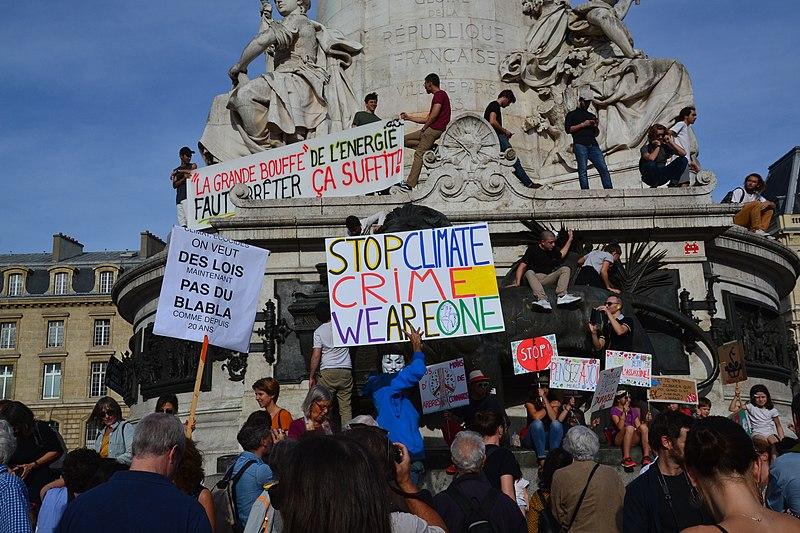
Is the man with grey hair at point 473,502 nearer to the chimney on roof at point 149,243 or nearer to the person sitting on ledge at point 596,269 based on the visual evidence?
the person sitting on ledge at point 596,269

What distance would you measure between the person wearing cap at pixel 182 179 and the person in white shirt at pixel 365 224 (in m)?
5.36

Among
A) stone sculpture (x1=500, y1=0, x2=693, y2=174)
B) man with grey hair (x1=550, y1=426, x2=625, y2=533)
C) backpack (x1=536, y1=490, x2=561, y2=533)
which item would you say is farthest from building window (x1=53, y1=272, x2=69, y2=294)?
man with grey hair (x1=550, y1=426, x2=625, y2=533)

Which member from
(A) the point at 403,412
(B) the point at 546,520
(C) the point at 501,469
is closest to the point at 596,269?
(A) the point at 403,412

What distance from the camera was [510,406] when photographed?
544 inches

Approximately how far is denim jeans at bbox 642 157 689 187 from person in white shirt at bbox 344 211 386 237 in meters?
4.88

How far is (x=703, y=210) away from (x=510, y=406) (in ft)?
14.0

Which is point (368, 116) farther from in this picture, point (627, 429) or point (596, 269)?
point (627, 429)

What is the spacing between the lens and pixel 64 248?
72750mm

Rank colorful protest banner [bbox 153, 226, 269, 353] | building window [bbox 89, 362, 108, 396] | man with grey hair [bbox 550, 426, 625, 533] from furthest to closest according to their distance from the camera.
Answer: building window [bbox 89, 362, 108, 396], colorful protest banner [bbox 153, 226, 269, 353], man with grey hair [bbox 550, 426, 625, 533]

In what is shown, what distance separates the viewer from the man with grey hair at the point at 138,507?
167 inches

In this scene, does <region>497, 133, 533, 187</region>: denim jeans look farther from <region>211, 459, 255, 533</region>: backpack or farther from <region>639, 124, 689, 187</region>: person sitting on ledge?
<region>211, 459, 255, 533</region>: backpack

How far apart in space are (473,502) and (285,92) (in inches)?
600

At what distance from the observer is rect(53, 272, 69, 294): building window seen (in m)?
67.3

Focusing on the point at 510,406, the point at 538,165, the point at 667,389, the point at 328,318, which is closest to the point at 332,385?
the point at 328,318
